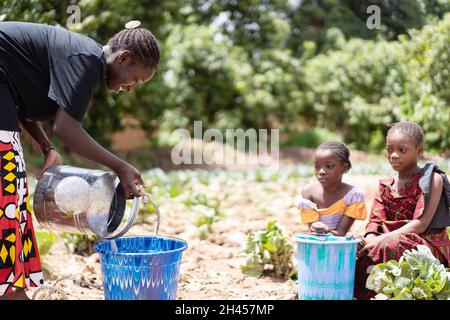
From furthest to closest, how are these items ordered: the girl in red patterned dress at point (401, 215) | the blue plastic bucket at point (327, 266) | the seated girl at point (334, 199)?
1. the seated girl at point (334, 199)
2. the girl in red patterned dress at point (401, 215)
3. the blue plastic bucket at point (327, 266)

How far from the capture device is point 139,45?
7.32 feet

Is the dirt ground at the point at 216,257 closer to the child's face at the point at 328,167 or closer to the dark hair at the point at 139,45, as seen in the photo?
the child's face at the point at 328,167

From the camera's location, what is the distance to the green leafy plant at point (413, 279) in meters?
2.34

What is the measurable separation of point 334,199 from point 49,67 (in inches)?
62.1

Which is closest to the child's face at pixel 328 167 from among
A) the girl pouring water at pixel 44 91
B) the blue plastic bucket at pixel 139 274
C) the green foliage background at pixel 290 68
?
the blue plastic bucket at pixel 139 274

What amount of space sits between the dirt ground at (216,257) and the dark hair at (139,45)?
96 cm

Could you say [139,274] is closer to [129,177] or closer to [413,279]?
[129,177]

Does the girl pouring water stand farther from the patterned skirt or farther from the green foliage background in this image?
the green foliage background

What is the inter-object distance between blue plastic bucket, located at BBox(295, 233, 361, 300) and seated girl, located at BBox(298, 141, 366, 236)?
1.42ft

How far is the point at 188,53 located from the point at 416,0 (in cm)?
688

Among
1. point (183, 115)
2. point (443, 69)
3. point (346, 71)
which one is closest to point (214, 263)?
point (443, 69)

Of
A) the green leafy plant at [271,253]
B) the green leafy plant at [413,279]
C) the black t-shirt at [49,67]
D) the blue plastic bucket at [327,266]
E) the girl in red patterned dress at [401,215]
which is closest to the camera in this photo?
the black t-shirt at [49,67]

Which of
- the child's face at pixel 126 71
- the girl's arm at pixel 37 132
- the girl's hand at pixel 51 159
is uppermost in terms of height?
the child's face at pixel 126 71
